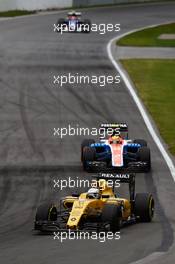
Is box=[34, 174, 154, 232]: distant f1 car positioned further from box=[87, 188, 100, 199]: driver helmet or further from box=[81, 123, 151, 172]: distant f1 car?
box=[81, 123, 151, 172]: distant f1 car

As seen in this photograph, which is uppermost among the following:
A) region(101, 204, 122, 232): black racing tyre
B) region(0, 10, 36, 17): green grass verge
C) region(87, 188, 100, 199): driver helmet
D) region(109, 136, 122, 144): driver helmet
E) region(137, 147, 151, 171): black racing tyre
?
region(0, 10, 36, 17): green grass verge

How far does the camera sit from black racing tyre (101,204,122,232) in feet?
61.4

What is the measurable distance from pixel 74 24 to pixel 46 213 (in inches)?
1595

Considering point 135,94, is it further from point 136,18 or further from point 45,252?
point 136,18

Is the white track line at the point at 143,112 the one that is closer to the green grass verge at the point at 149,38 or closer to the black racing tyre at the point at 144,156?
the black racing tyre at the point at 144,156

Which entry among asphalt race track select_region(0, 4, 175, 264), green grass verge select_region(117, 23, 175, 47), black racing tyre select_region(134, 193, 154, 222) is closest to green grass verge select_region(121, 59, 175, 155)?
asphalt race track select_region(0, 4, 175, 264)

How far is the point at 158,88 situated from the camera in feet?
132

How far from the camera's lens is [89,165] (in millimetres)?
25781

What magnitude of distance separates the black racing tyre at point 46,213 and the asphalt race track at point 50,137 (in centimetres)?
38

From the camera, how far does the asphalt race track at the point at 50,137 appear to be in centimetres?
1697

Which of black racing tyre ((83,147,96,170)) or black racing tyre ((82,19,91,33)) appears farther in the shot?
Answer: black racing tyre ((82,19,91,33))

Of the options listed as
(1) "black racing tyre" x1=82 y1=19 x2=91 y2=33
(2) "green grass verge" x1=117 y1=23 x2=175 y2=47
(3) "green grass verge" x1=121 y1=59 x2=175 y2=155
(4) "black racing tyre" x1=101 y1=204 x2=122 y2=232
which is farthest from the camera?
(1) "black racing tyre" x1=82 y1=19 x2=91 y2=33

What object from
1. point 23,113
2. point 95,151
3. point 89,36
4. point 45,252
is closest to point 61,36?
point 89,36

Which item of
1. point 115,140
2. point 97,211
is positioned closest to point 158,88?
point 115,140
